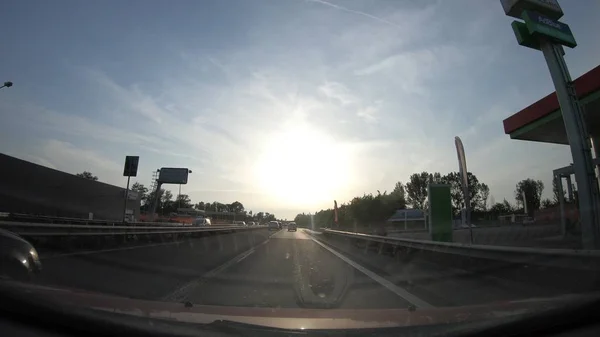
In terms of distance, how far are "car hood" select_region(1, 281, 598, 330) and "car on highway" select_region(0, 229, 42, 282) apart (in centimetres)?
130

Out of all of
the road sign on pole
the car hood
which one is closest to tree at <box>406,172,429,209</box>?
the road sign on pole

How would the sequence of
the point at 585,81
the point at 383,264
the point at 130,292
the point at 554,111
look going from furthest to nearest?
the point at 554,111 < the point at 585,81 < the point at 383,264 < the point at 130,292

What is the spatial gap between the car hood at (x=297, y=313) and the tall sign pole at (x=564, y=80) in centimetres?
1106

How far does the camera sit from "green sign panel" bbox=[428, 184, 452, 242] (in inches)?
627

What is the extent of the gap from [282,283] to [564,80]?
37.2 feet

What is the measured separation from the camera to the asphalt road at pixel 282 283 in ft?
22.4

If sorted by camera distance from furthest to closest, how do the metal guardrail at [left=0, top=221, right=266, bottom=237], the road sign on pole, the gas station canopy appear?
the gas station canopy
the road sign on pole
the metal guardrail at [left=0, top=221, right=266, bottom=237]

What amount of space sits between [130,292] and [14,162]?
40584 mm

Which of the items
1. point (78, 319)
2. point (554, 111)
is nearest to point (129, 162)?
point (554, 111)

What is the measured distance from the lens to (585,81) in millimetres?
16297

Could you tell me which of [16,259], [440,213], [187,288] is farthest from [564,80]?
[16,259]

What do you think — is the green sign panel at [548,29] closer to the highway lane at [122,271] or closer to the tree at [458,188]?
the highway lane at [122,271]

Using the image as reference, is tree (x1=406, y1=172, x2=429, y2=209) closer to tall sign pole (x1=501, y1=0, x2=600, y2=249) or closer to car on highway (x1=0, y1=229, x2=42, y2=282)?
tall sign pole (x1=501, y1=0, x2=600, y2=249)

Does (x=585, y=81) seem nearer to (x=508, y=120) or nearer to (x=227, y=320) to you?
(x=508, y=120)
